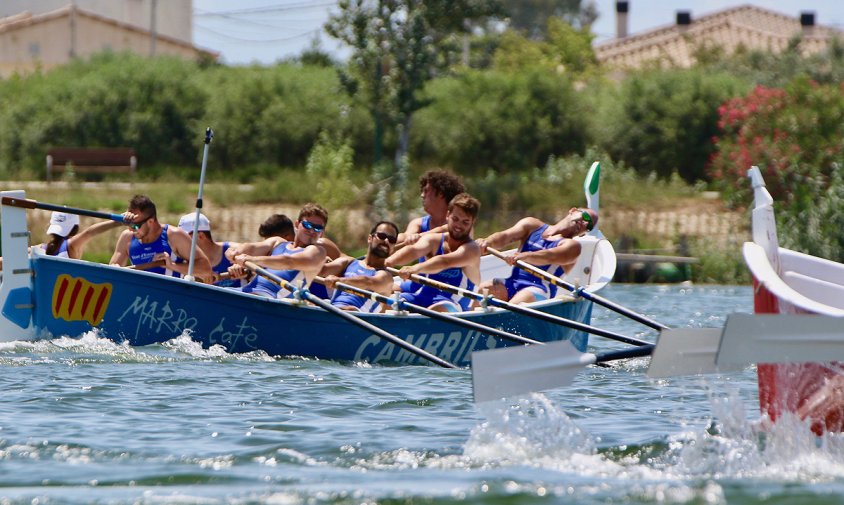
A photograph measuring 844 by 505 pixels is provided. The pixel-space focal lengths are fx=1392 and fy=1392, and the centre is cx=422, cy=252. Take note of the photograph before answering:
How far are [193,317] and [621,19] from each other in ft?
169

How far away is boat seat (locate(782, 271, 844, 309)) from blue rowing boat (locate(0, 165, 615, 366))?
274 centimetres

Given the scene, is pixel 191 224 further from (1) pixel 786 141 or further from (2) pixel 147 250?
(1) pixel 786 141

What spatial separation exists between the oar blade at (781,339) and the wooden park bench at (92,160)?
25212mm

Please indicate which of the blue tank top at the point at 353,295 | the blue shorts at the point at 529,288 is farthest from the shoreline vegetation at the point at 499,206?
the blue tank top at the point at 353,295

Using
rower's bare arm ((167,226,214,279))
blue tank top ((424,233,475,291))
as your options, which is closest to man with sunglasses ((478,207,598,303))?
blue tank top ((424,233,475,291))

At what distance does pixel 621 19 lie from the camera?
5959cm

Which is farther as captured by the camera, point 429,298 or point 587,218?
point 587,218

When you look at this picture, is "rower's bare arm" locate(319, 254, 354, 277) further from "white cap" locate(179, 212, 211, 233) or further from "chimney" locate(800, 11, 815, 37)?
"chimney" locate(800, 11, 815, 37)

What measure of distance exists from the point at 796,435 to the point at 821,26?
2019 inches

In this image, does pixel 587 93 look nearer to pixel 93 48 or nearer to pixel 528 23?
pixel 93 48

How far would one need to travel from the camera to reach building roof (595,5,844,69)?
49.8 meters

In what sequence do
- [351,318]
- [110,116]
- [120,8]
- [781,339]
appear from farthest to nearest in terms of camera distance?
1. [120,8]
2. [110,116]
3. [351,318]
4. [781,339]

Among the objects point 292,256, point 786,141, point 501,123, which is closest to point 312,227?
point 292,256

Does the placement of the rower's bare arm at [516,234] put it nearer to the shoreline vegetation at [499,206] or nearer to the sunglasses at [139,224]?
the sunglasses at [139,224]
